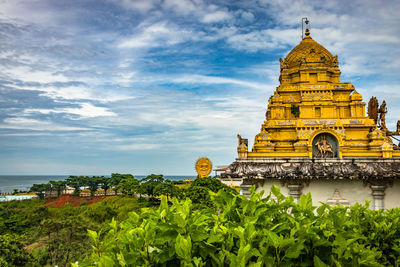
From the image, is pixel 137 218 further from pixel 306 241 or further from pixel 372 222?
pixel 372 222

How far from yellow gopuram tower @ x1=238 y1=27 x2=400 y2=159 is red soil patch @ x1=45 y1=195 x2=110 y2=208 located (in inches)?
1085

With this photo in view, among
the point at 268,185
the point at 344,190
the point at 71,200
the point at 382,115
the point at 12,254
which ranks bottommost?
the point at 71,200

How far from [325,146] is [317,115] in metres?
3.45

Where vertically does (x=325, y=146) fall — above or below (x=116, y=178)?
above

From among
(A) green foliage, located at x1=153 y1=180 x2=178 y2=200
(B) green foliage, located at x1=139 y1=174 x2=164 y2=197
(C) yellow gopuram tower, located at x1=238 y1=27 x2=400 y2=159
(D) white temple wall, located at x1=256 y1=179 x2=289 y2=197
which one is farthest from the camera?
Result: (B) green foliage, located at x1=139 y1=174 x2=164 y2=197

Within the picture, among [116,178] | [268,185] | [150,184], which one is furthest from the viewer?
[116,178]

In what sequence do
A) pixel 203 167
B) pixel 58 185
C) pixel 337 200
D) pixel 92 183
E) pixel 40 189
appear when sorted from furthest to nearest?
pixel 58 185 < pixel 40 189 < pixel 92 183 < pixel 203 167 < pixel 337 200

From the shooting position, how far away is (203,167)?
71.5 feet

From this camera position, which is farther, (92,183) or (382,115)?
(92,183)

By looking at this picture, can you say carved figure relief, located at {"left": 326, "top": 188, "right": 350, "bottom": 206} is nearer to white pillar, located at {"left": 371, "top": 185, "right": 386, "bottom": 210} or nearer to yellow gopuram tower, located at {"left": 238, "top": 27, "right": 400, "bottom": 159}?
white pillar, located at {"left": 371, "top": 185, "right": 386, "bottom": 210}

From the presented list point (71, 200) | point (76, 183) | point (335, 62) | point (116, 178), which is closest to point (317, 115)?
point (335, 62)

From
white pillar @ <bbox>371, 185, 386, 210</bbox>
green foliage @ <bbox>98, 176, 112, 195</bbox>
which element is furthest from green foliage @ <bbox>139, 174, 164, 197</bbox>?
white pillar @ <bbox>371, 185, 386, 210</bbox>

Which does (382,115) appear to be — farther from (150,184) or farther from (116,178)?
(116,178)

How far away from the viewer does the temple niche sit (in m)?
10.0
